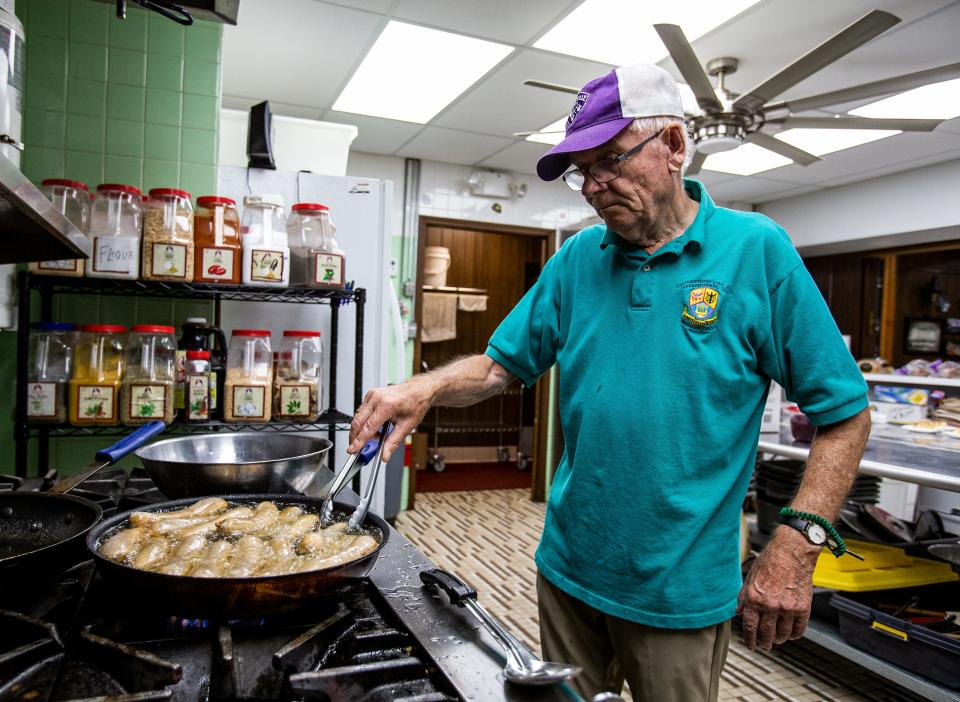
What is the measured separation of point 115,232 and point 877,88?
2.80 metres

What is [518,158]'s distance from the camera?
4.95 m

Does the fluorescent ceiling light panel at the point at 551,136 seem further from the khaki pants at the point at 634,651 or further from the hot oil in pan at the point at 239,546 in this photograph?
the hot oil in pan at the point at 239,546

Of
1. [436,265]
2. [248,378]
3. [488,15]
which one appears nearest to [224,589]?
[248,378]

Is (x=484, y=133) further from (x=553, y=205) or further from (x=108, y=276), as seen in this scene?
(x=108, y=276)

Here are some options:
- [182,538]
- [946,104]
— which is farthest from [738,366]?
[946,104]

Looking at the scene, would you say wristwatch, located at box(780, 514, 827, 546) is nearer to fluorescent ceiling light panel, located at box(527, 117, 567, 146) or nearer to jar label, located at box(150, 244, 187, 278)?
jar label, located at box(150, 244, 187, 278)

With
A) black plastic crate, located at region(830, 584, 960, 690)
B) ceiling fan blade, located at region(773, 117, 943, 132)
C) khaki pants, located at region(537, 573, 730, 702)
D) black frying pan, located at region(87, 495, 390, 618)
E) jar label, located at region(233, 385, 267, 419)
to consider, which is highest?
ceiling fan blade, located at region(773, 117, 943, 132)

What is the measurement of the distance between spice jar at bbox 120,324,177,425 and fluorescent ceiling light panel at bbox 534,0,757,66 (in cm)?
209

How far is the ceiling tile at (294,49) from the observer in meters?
2.85

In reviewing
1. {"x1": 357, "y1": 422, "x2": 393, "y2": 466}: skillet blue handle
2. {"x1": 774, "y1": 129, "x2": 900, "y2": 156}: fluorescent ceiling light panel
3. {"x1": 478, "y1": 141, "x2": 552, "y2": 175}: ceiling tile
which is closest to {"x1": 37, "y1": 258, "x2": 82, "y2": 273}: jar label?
{"x1": 357, "y1": 422, "x2": 393, "y2": 466}: skillet blue handle

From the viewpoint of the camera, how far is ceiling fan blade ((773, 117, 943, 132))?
2777mm

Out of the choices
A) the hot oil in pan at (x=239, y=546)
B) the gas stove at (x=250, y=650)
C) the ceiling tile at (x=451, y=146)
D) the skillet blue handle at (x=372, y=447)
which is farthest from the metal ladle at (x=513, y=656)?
the ceiling tile at (x=451, y=146)

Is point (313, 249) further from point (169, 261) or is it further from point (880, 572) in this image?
point (880, 572)

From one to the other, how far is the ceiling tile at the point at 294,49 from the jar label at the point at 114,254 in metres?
1.45
